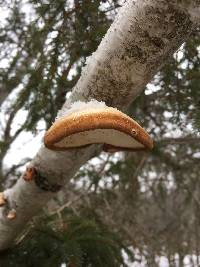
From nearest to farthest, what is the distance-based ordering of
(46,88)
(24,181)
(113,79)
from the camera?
(113,79), (24,181), (46,88)

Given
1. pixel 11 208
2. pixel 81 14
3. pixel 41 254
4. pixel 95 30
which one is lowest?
pixel 41 254

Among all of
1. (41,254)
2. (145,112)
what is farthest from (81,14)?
(145,112)

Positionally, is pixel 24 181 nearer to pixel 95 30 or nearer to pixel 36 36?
pixel 95 30

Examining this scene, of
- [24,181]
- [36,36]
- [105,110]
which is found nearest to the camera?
[105,110]

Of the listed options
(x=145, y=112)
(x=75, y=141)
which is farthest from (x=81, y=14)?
(x=145, y=112)

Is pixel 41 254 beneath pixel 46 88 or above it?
beneath

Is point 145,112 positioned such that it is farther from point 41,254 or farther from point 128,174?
point 41,254

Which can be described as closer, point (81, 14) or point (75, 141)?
point (75, 141)

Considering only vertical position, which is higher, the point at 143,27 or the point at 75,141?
the point at 143,27

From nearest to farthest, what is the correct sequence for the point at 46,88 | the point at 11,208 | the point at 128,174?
the point at 11,208 < the point at 46,88 < the point at 128,174
